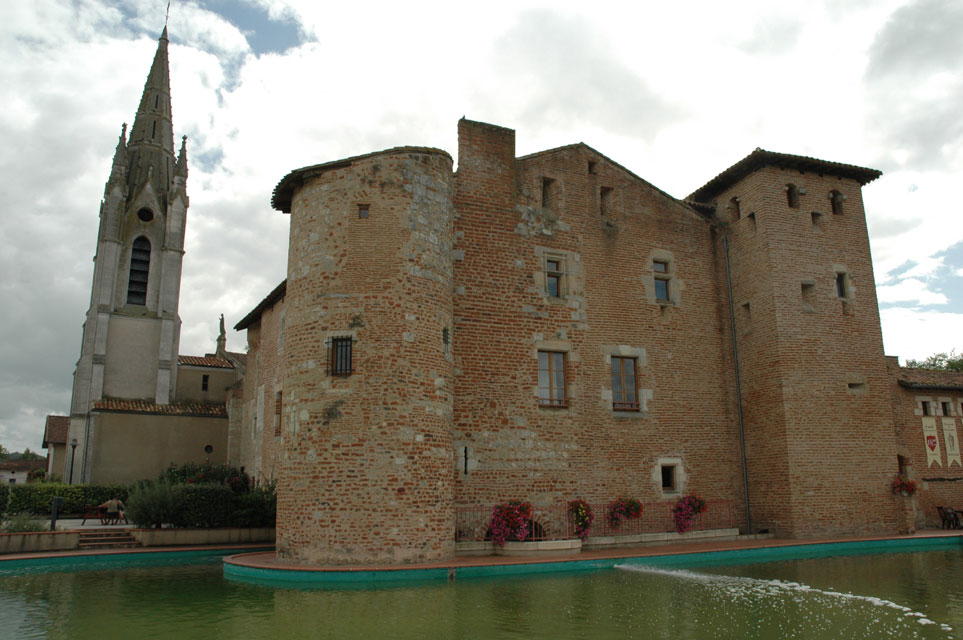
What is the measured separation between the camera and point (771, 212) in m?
19.6

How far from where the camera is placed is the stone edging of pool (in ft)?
40.0

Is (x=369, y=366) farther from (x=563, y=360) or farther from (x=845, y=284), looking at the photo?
(x=845, y=284)

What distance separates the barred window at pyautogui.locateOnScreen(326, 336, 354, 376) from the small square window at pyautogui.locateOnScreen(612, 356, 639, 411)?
24.7 feet

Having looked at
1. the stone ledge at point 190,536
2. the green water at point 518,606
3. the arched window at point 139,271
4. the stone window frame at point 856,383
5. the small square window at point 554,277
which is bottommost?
the green water at point 518,606

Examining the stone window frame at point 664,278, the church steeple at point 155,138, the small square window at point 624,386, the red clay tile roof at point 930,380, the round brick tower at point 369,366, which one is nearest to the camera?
the round brick tower at point 369,366

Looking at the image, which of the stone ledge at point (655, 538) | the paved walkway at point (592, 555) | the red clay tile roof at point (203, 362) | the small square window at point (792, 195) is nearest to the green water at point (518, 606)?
the paved walkway at point (592, 555)

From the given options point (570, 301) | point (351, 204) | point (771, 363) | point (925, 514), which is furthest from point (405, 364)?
point (925, 514)

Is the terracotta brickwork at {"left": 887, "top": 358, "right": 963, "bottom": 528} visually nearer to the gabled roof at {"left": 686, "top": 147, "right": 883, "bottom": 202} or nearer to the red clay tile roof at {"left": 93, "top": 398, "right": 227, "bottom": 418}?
the gabled roof at {"left": 686, "top": 147, "right": 883, "bottom": 202}

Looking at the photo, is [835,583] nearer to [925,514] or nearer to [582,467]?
[582,467]

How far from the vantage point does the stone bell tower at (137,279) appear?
119 feet

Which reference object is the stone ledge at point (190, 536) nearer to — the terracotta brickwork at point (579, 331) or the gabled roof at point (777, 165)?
the terracotta brickwork at point (579, 331)

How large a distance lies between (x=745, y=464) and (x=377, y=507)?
36.8ft

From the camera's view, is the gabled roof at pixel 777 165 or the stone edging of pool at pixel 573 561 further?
the gabled roof at pixel 777 165

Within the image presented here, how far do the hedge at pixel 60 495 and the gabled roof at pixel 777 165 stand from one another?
23805 millimetres
